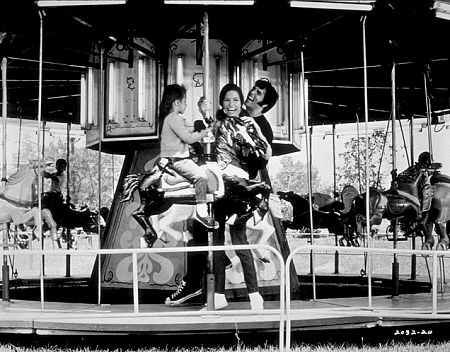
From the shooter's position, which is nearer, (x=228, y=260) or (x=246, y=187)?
(x=246, y=187)

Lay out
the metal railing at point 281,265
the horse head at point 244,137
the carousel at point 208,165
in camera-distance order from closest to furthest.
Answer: the metal railing at point 281,265 → the carousel at point 208,165 → the horse head at point 244,137

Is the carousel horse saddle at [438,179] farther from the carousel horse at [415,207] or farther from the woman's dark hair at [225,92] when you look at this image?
the woman's dark hair at [225,92]

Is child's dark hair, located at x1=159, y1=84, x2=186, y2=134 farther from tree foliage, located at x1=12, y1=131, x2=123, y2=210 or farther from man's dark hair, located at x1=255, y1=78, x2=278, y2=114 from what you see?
tree foliage, located at x1=12, y1=131, x2=123, y2=210

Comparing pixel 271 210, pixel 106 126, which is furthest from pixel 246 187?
pixel 106 126

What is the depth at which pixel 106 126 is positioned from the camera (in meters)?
13.0

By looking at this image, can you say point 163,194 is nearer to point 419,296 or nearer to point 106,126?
point 106,126

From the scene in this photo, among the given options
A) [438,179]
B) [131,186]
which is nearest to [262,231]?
[131,186]

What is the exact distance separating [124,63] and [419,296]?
18.7 ft

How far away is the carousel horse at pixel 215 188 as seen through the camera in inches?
400

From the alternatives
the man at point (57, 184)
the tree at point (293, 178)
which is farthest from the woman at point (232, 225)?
the tree at point (293, 178)

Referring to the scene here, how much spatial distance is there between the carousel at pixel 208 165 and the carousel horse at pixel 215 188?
0.06 feet

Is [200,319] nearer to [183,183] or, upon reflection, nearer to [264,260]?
[183,183]

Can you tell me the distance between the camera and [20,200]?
14.8 meters

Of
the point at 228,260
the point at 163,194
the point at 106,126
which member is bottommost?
the point at 228,260
